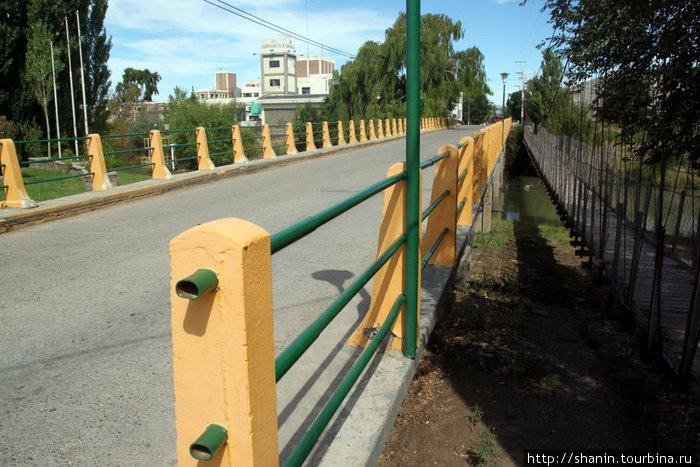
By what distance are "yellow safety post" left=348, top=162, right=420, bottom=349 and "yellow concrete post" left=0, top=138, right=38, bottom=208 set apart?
7.69 m

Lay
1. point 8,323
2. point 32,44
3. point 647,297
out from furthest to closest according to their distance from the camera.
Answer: point 32,44 → point 647,297 → point 8,323

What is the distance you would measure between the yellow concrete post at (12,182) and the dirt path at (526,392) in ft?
22.7

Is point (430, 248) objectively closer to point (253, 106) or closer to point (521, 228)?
point (521, 228)

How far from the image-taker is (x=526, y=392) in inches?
198

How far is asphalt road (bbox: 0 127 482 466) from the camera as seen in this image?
3.07 meters

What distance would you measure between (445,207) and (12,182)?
7.32m

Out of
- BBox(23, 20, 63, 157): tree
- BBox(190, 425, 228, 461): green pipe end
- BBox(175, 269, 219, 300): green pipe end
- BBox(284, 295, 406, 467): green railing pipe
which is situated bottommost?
BBox(284, 295, 406, 467): green railing pipe

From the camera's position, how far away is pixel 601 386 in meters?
5.30

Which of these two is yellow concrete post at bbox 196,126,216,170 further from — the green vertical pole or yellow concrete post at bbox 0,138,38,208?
the green vertical pole

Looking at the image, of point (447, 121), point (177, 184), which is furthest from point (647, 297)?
point (447, 121)

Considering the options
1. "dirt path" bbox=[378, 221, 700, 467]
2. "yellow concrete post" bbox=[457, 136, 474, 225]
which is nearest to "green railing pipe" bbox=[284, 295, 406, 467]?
"dirt path" bbox=[378, 221, 700, 467]

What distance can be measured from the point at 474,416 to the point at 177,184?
967cm

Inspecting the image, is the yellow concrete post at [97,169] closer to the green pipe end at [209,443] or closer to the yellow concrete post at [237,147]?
the yellow concrete post at [237,147]

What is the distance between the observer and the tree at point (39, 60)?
75.6 feet
